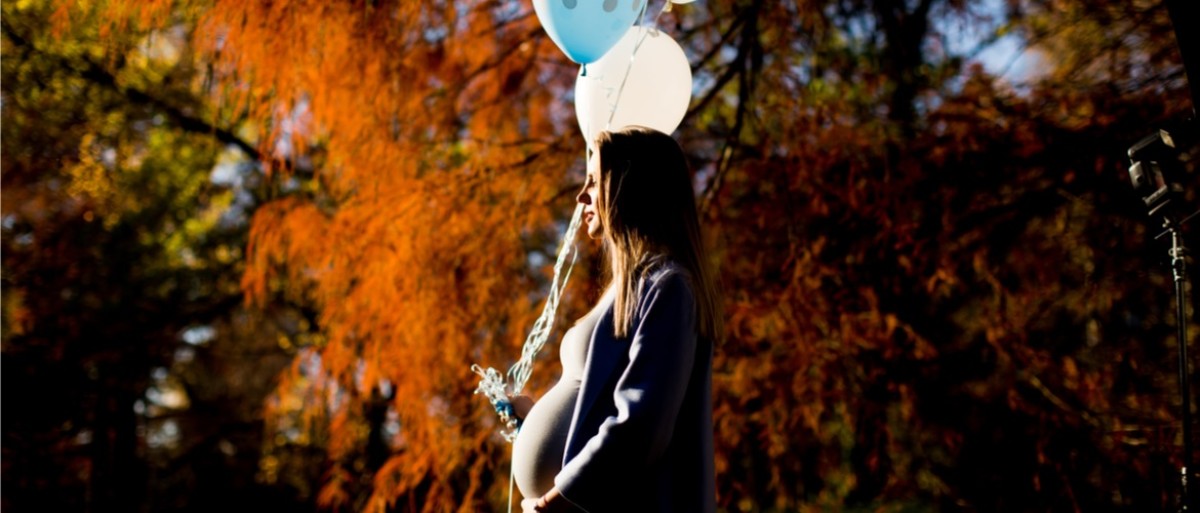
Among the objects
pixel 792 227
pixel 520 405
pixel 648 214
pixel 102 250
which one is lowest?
pixel 520 405

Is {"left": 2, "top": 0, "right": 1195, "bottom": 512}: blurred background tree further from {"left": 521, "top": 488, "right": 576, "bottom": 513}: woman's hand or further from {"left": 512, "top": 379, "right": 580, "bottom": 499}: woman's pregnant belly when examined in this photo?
{"left": 521, "top": 488, "right": 576, "bottom": 513}: woman's hand

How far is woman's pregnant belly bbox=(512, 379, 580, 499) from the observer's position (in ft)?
5.83

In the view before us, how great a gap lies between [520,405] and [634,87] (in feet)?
3.90

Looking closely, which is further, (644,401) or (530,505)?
(530,505)

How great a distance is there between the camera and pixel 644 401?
60.6 inches

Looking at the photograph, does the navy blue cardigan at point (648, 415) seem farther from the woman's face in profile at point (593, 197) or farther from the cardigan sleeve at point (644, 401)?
the woman's face in profile at point (593, 197)

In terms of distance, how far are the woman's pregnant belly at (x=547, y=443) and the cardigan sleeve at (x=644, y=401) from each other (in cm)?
16

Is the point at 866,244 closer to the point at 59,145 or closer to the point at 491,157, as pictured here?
the point at 491,157

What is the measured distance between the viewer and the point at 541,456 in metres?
1.79

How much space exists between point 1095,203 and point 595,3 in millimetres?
3538

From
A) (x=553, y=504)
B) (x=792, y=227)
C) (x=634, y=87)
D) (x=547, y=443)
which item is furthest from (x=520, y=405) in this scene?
(x=792, y=227)

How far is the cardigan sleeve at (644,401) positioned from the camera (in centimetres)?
154

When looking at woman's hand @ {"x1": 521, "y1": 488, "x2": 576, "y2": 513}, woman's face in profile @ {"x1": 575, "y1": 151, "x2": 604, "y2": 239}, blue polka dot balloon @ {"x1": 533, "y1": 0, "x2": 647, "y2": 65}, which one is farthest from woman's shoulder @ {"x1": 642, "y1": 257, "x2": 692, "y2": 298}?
blue polka dot balloon @ {"x1": 533, "y1": 0, "x2": 647, "y2": 65}

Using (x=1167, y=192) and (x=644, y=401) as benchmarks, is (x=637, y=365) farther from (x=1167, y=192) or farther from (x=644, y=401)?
(x=1167, y=192)
